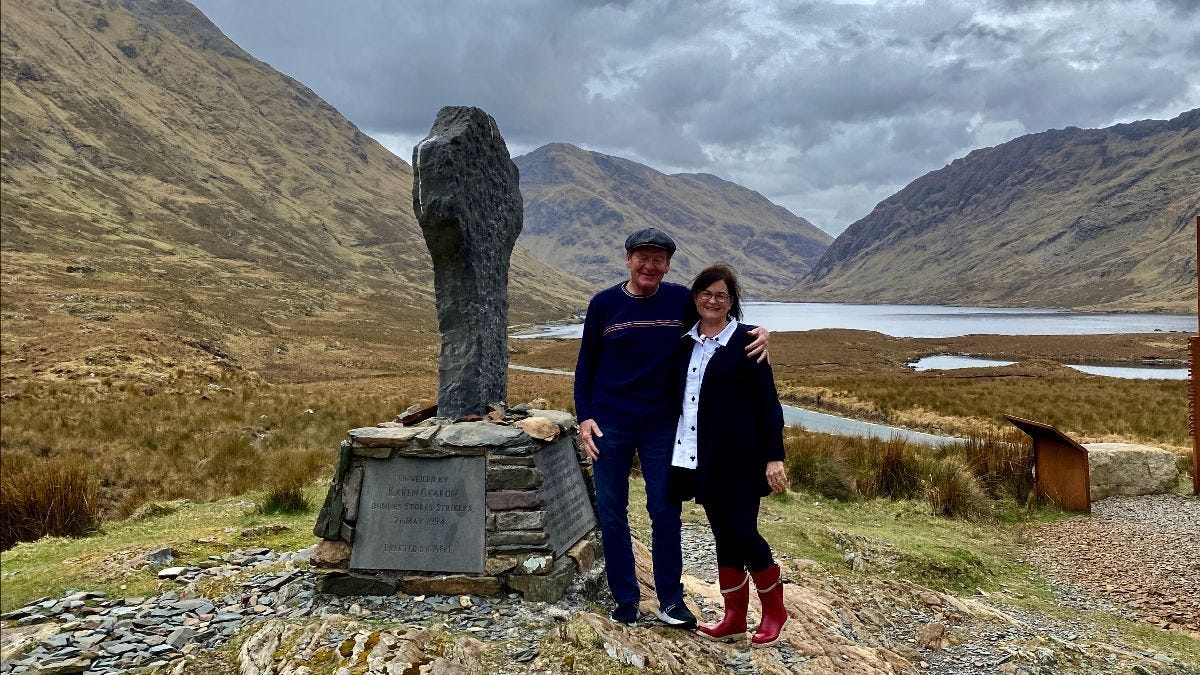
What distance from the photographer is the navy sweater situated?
14.6ft

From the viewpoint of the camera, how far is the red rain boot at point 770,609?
4.39 meters

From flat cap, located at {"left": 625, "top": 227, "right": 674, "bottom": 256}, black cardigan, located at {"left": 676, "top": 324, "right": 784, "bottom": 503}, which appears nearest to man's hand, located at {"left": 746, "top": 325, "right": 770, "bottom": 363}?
black cardigan, located at {"left": 676, "top": 324, "right": 784, "bottom": 503}

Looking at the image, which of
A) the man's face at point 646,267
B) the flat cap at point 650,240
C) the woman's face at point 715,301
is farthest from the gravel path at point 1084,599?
the flat cap at point 650,240

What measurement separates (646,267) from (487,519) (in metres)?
2.32

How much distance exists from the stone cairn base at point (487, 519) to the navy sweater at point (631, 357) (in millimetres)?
924

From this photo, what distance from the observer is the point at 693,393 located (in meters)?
4.23

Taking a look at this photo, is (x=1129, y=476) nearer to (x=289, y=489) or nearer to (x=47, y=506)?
(x=289, y=489)

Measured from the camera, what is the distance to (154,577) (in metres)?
5.68

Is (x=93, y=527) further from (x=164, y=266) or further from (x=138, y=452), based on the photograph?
(x=164, y=266)

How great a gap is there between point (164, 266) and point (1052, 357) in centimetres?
8736

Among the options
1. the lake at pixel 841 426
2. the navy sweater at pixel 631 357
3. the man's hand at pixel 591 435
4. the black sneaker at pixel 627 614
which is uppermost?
the navy sweater at pixel 631 357

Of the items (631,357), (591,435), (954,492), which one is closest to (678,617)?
(591,435)

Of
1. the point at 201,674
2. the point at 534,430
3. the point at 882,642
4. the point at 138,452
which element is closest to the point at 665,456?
the point at 534,430

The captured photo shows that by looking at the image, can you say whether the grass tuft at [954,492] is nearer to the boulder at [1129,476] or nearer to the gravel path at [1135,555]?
the gravel path at [1135,555]
